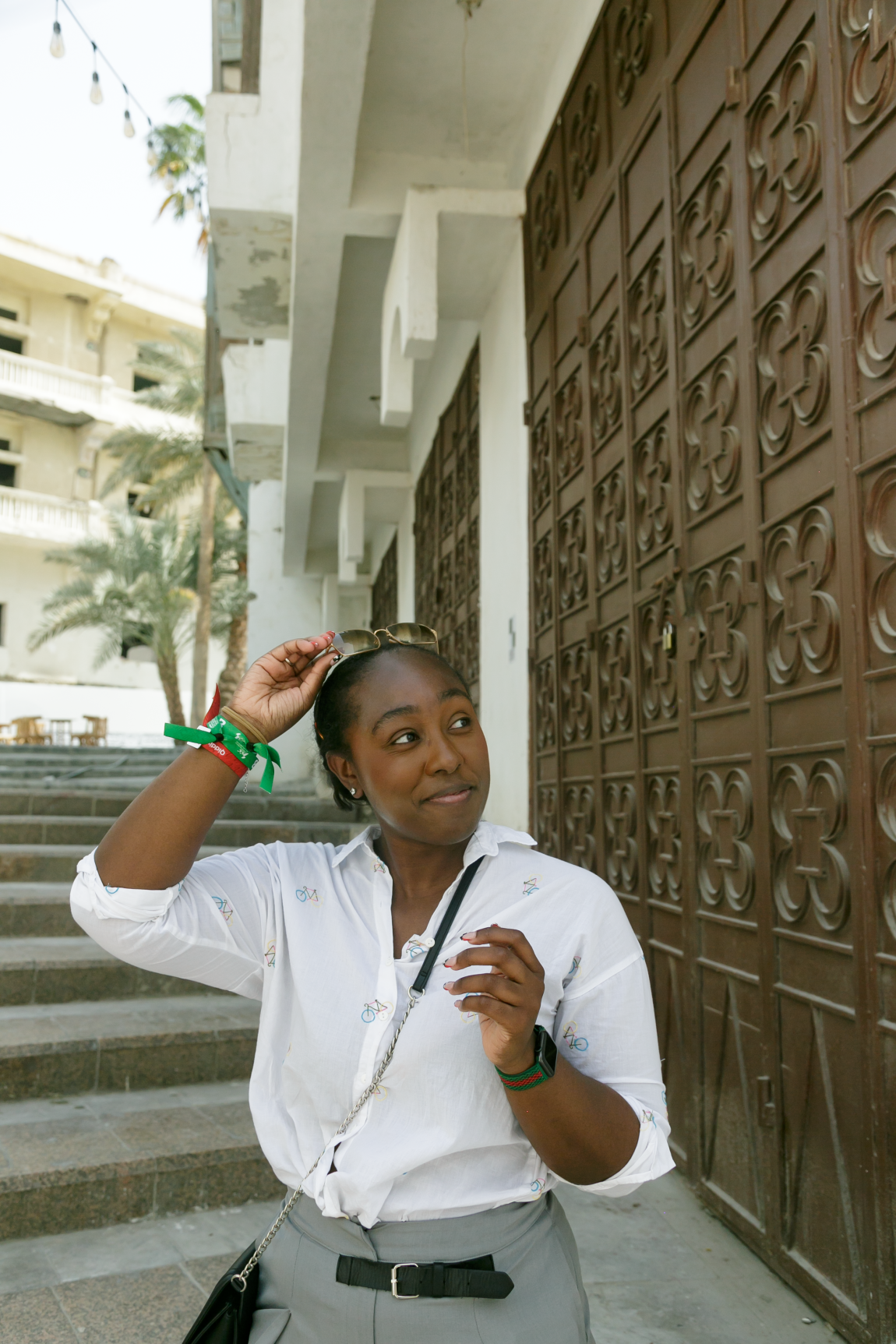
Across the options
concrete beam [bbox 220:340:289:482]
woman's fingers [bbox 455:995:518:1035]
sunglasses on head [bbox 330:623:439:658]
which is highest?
concrete beam [bbox 220:340:289:482]

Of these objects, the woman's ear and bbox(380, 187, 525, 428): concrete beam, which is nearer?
the woman's ear

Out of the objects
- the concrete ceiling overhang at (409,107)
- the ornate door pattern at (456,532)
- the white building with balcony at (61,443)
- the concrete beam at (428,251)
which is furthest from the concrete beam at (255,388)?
the white building with balcony at (61,443)

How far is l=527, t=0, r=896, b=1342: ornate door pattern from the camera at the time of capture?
2066mm

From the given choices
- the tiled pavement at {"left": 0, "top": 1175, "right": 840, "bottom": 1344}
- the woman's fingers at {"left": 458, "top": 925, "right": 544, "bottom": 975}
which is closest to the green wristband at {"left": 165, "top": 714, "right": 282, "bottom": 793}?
the woman's fingers at {"left": 458, "top": 925, "right": 544, "bottom": 975}

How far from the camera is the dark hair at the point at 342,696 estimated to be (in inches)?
63.7

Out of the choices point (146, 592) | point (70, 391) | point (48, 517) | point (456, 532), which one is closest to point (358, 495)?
point (456, 532)

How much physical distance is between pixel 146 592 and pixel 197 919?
2209cm

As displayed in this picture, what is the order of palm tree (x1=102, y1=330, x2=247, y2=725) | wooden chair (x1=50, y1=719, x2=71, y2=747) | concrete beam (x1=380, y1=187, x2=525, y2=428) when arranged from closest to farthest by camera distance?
concrete beam (x1=380, y1=187, x2=525, y2=428) → palm tree (x1=102, y1=330, x2=247, y2=725) → wooden chair (x1=50, y1=719, x2=71, y2=747)

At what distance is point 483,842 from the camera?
5.09 ft

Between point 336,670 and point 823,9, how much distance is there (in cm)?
185

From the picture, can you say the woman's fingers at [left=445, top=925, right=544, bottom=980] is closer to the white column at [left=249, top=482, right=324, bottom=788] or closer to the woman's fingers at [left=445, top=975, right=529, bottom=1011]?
the woman's fingers at [left=445, top=975, right=529, bottom=1011]

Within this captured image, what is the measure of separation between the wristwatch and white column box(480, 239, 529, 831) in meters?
3.62

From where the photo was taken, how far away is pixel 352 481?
9367mm

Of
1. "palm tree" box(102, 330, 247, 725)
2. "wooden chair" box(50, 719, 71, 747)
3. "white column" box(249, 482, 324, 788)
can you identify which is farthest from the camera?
"wooden chair" box(50, 719, 71, 747)
